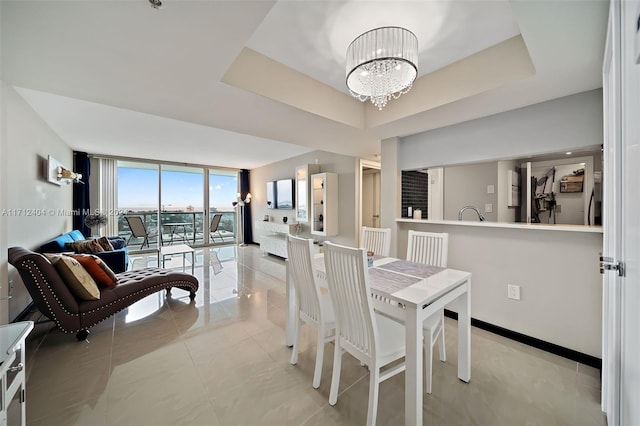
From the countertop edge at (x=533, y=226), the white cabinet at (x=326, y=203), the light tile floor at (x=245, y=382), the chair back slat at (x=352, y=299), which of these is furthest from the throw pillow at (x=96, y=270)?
the countertop edge at (x=533, y=226)

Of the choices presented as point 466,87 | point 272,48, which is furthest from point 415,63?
point 272,48

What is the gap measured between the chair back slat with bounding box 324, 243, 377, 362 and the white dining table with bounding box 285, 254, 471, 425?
18 cm

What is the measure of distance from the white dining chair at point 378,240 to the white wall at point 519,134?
105 centimetres

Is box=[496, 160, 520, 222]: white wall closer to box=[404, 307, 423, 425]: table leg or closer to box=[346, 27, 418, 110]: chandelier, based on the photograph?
box=[346, 27, 418, 110]: chandelier

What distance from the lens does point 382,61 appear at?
5.01 feet

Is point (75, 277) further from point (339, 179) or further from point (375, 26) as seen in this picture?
point (339, 179)

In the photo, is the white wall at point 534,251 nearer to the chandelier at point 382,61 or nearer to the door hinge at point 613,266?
the door hinge at point 613,266

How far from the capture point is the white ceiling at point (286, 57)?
1.28 metres

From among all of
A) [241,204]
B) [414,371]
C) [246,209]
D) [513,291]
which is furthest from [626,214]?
[246,209]

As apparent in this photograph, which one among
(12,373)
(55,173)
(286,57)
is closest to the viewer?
(12,373)

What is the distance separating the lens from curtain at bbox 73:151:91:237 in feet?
17.7

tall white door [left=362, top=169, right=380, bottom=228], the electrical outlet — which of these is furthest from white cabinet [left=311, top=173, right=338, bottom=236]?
the electrical outlet

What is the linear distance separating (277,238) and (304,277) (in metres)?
4.24

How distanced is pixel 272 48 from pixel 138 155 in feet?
19.0
